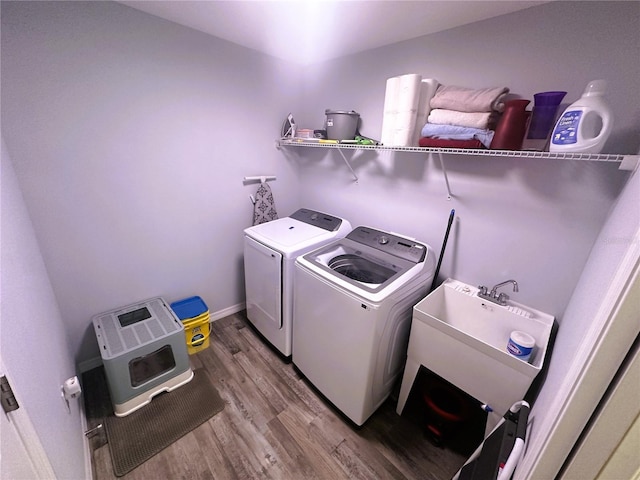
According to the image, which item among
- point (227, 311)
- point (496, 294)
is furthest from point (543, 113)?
point (227, 311)

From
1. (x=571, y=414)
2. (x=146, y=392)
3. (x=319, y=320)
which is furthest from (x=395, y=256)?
(x=146, y=392)

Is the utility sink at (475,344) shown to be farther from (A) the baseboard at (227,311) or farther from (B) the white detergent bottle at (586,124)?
(A) the baseboard at (227,311)

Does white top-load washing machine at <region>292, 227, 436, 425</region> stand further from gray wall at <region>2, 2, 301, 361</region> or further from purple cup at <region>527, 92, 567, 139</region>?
gray wall at <region>2, 2, 301, 361</region>

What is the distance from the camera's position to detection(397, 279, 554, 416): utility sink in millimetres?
1179

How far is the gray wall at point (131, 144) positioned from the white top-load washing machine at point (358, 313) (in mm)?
1128

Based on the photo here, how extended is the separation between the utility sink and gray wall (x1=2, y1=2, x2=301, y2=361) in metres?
1.85

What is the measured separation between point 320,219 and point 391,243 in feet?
2.41

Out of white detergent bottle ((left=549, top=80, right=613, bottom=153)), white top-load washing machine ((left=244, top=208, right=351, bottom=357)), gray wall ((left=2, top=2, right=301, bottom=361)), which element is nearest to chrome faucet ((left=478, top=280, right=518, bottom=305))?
white detergent bottle ((left=549, top=80, right=613, bottom=153))

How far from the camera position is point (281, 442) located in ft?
5.01

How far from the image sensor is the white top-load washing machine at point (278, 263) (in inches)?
72.7

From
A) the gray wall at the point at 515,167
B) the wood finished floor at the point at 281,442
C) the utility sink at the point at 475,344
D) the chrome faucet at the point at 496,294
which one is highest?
the gray wall at the point at 515,167

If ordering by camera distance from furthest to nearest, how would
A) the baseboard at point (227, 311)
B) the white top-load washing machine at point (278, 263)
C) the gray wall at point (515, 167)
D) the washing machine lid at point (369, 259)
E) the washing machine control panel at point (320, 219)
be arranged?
the baseboard at point (227, 311)
the washing machine control panel at point (320, 219)
the white top-load washing machine at point (278, 263)
the washing machine lid at point (369, 259)
the gray wall at point (515, 167)

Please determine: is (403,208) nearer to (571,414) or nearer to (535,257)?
(535,257)

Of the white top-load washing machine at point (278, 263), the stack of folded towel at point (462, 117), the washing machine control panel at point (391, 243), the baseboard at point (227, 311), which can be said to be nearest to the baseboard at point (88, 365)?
the baseboard at point (227, 311)
